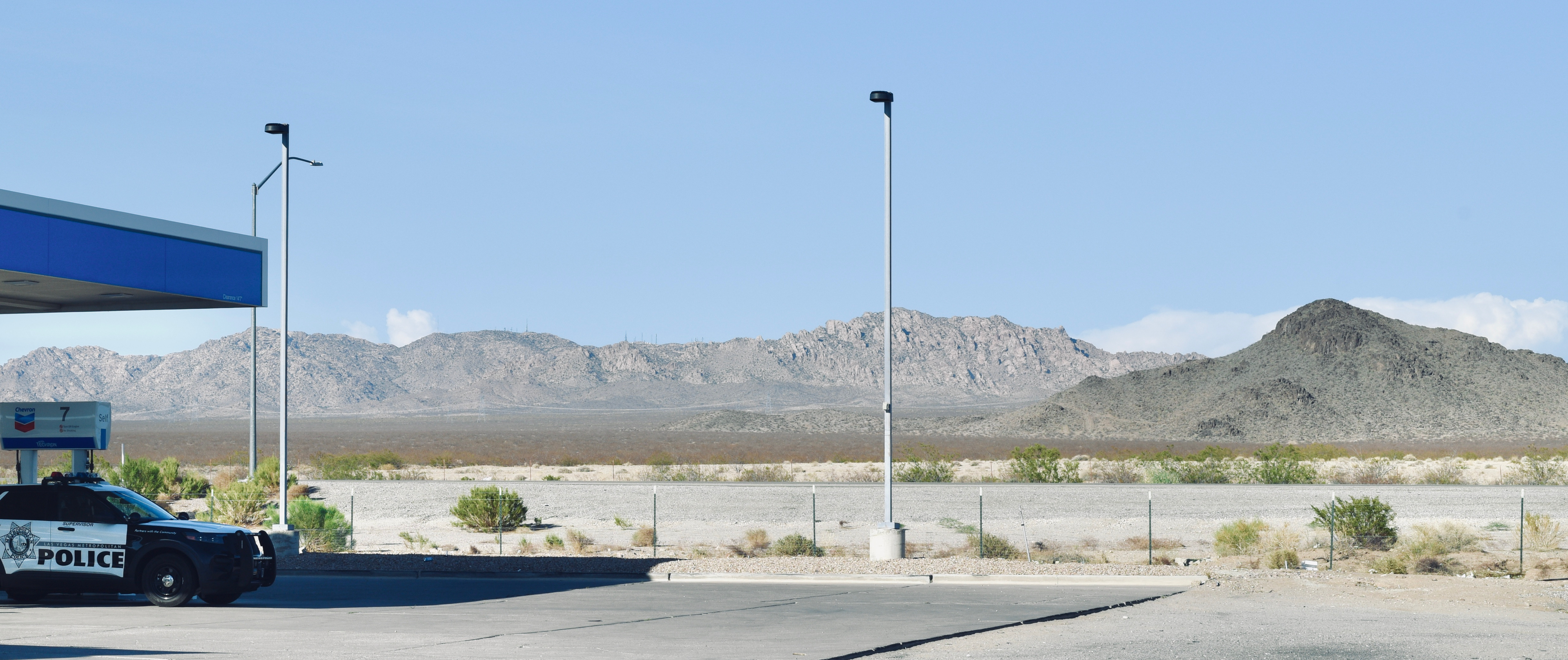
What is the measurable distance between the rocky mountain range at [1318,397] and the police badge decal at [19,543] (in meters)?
116

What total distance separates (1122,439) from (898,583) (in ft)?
361

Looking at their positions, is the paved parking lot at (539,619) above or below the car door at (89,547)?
below

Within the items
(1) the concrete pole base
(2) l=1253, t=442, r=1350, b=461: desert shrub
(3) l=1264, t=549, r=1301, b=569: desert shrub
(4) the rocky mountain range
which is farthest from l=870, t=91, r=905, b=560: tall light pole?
(4) the rocky mountain range

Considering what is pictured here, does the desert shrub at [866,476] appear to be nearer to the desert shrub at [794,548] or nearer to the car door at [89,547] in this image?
the desert shrub at [794,548]

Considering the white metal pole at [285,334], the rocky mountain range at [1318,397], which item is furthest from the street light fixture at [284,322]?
the rocky mountain range at [1318,397]

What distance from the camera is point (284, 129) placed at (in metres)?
26.4

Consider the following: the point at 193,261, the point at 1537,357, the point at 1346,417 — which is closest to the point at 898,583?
the point at 193,261

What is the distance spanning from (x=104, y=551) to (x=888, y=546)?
12.0 m

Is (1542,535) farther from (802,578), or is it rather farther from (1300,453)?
(1300,453)

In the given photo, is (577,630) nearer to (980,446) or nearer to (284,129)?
(284,129)

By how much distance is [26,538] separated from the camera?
19469mm

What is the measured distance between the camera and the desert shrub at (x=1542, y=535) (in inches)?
1245

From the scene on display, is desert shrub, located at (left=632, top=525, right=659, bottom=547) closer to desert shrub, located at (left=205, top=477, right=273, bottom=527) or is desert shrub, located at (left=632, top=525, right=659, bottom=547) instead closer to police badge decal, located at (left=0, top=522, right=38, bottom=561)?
desert shrub, located at (left=205, top=477, right=273, bottom=527)

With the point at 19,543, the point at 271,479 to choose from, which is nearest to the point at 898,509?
the point at 271,479
